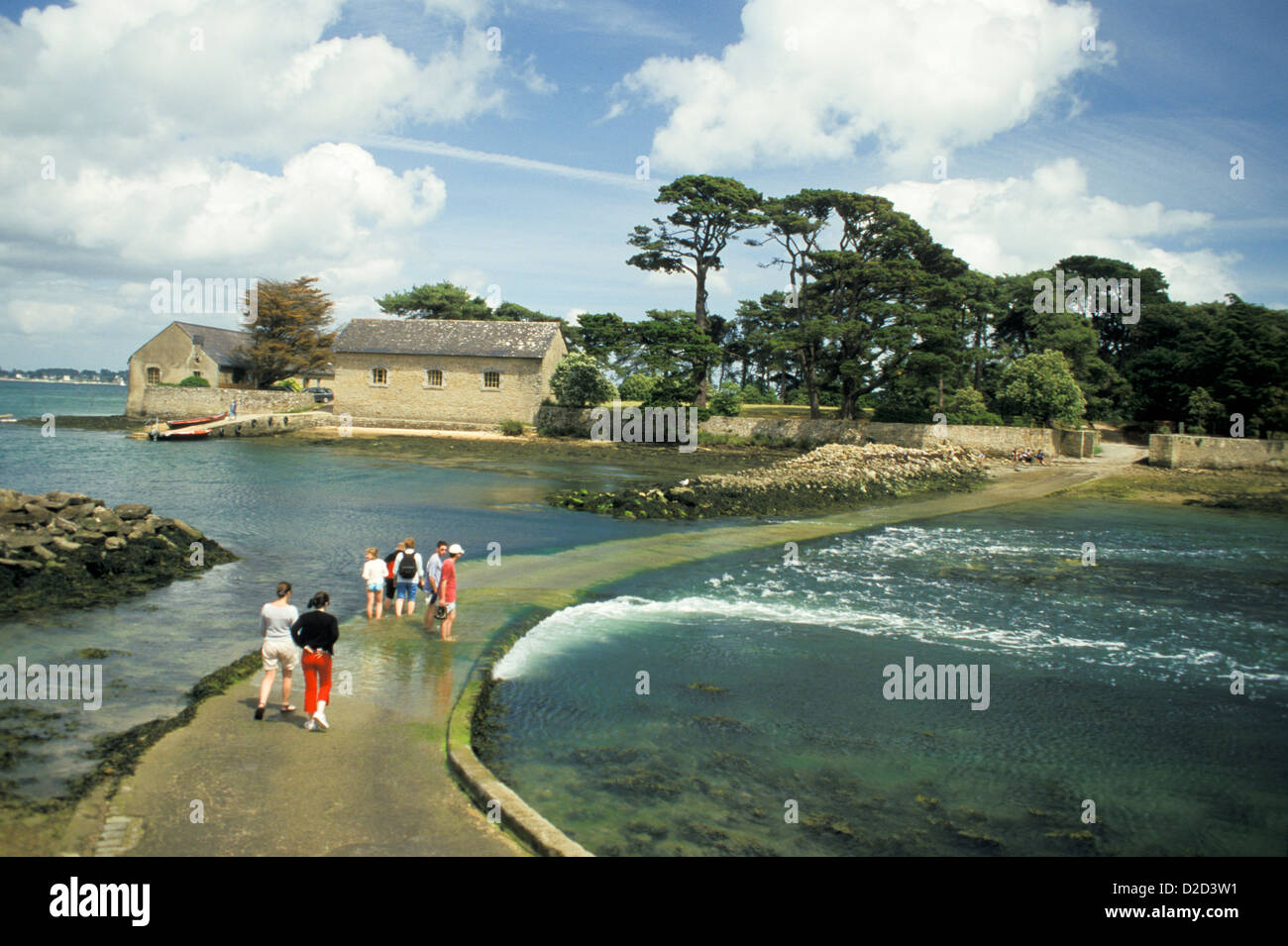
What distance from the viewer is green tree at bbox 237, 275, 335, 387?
226ft

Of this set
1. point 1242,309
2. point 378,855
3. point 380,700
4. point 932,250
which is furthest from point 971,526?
point 932,250

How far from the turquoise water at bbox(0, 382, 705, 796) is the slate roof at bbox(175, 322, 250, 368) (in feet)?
51.0

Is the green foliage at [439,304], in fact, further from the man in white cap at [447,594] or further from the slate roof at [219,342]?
the man in white cap at [447,594]

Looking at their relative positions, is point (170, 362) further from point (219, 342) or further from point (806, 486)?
point (806, 486)

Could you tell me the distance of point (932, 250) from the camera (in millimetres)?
62812

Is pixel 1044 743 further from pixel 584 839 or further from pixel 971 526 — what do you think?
pixel 971 526

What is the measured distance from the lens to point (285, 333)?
69.8 meters

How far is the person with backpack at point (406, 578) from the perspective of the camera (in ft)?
47.9

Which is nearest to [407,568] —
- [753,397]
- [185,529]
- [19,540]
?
[185,529]

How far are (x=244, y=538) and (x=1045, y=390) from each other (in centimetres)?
4666

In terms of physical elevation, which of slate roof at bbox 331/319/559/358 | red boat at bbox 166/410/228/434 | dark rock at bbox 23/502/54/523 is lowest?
dark rock at bbox 23/502/54/523

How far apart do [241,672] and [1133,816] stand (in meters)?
11.2

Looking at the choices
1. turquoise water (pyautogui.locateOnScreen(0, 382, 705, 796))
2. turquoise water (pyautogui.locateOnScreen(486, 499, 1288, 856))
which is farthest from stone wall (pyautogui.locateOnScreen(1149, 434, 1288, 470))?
turquoise water (pyautogui.locateOnScreen(0, 382, 705, 796))

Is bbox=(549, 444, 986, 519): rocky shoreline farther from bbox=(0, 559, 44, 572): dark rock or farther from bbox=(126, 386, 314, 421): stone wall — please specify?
bbox=(126, 386, 314, 421): stone wall
